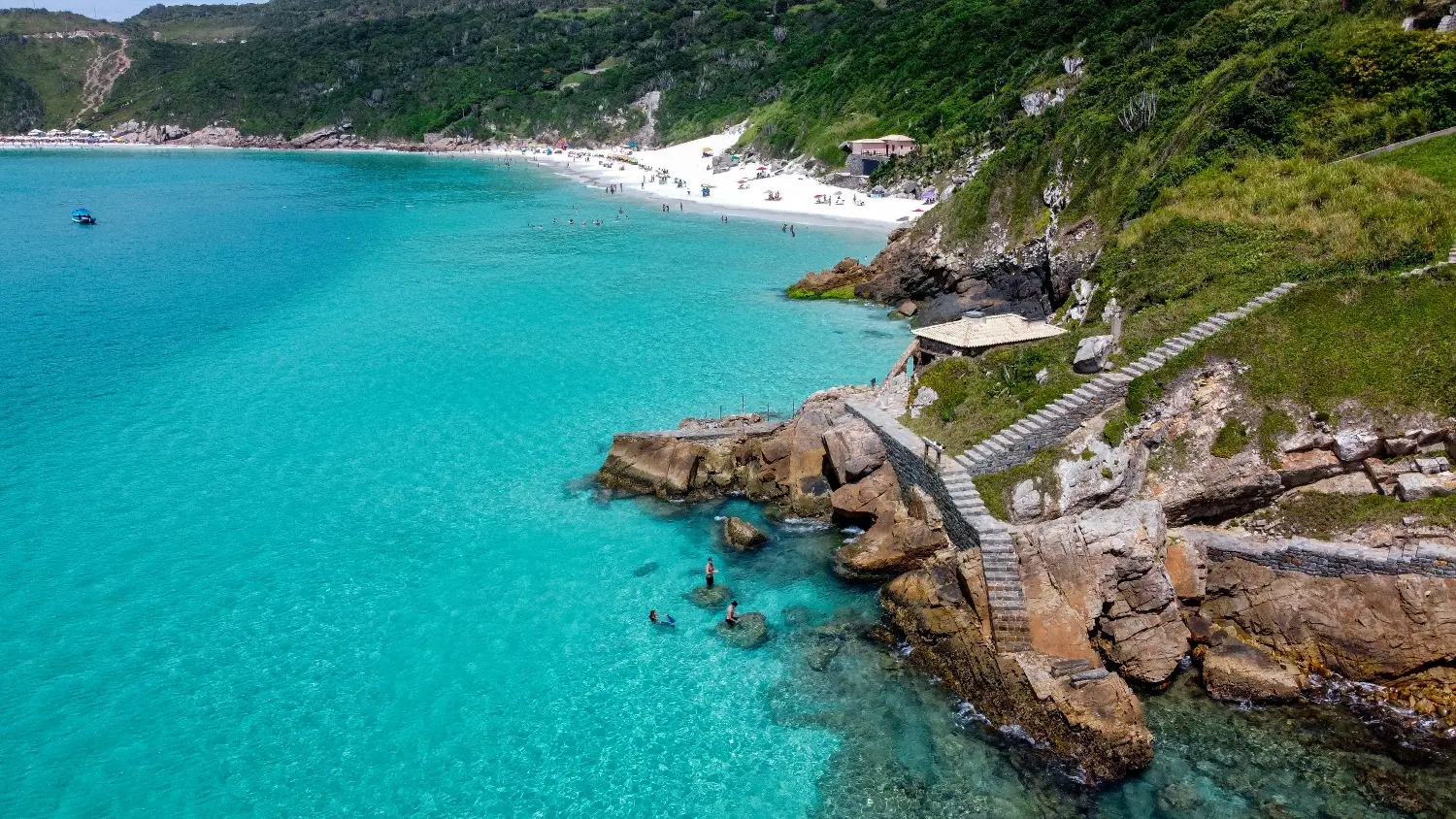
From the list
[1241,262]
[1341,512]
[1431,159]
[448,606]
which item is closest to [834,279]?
[1241,262]

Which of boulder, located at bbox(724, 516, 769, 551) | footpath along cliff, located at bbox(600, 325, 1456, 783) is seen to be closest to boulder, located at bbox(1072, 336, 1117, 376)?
footpath along cliff, located at bbox(600, 325, 1456, 783)

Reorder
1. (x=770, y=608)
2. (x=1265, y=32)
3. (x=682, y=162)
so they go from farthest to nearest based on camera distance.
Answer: (x=682, y=162) → (x=1265, y=32) → (x=770, y=608)

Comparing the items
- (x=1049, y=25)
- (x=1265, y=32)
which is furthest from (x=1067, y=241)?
(x=1049, y=25)

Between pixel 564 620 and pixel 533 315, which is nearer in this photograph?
pixel 564 620

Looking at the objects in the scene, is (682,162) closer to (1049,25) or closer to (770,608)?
(1049,25)

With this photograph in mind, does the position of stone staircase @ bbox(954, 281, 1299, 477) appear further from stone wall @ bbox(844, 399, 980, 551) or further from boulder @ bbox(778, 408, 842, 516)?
boulder @ bbox(778, 408, 842, 516)

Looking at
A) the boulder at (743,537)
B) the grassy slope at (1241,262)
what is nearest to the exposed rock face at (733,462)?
the boulder at (743,537)

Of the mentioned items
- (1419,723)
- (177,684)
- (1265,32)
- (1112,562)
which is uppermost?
(1265,32)
